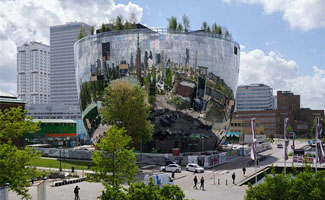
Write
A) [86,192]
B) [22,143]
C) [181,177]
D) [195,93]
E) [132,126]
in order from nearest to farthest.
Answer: [86,192] → [181,177] → [132,126] → [195,93] → [22,143]

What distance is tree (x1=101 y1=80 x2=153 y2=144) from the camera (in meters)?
58.3

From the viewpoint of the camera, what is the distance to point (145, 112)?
6031 cm

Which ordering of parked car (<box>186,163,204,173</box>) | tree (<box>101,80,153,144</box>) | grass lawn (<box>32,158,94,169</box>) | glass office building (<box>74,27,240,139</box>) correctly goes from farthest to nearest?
1. glass office building (<box>74,27,240,139</box>)
2. tree (<box>101,80,153,144</box>)
3. grass lawn (<box>32,158,94,169</box>)
4. parked car (<box>186,163,204,173</box>)

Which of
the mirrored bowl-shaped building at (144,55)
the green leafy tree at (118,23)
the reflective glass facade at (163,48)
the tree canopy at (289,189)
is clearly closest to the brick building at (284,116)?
the reflective glass facade at (163,48)

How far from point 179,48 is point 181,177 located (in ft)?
99.0

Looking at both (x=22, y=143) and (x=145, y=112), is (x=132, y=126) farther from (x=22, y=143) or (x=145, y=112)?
(x=22, y=143)

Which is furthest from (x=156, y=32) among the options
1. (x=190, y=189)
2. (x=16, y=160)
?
(x=16, y=160)

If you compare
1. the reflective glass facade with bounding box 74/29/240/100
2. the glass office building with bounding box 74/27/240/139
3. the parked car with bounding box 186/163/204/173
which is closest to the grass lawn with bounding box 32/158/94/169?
the parked car with bounding box 186/163/204/173

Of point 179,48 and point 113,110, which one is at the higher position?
point 179,48

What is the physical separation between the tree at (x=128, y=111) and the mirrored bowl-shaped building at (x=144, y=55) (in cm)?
789

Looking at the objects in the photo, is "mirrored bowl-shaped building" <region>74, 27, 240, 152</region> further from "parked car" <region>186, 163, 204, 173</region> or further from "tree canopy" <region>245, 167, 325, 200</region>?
"tree canopy" <region>245, 167, 325, 200</region>

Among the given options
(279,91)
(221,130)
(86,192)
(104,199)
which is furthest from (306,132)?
(104,199)

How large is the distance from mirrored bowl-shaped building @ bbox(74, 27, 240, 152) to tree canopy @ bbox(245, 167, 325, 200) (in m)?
48.8

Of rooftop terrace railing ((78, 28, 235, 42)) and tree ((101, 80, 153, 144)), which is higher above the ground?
rooftop terrace railing ((78, 28, 235, 42))
